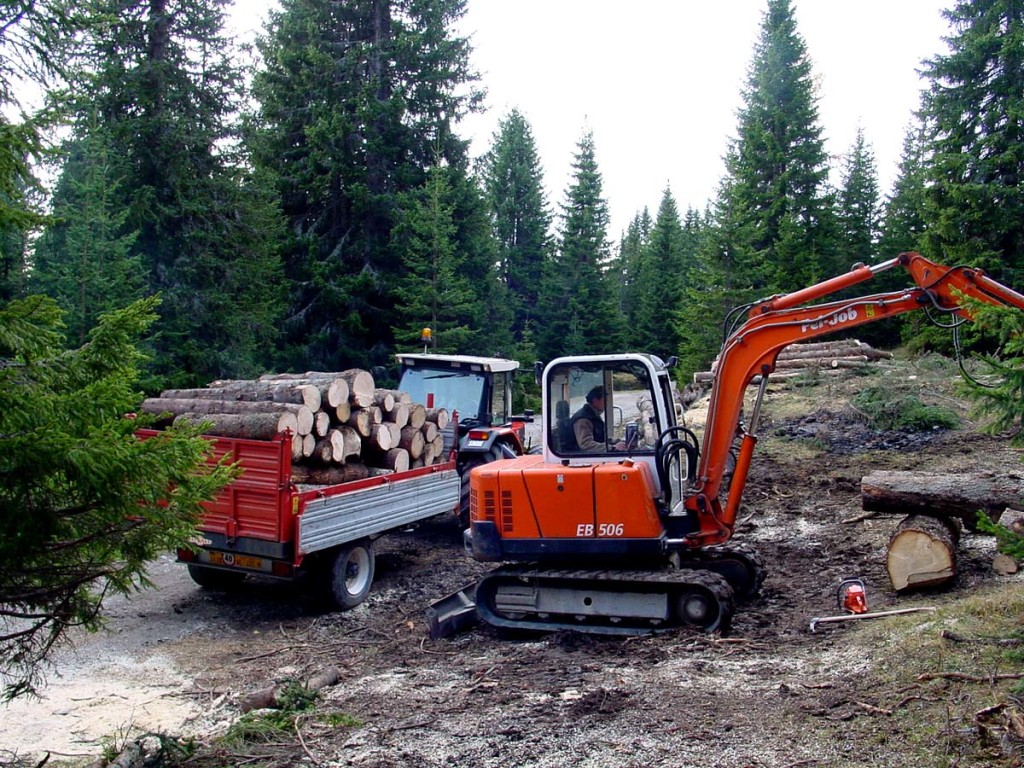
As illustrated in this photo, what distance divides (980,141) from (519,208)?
3021cm

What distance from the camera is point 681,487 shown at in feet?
26.7

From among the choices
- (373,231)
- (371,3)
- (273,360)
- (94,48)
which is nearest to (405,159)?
(373,231)

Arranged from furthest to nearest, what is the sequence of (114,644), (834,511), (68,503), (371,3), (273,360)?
(371,3)
(273,360)
(834,511)
(114,644)
(68,503)

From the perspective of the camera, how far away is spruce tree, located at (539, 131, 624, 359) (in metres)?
44.1

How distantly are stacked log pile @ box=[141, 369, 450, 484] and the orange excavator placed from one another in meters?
1.84

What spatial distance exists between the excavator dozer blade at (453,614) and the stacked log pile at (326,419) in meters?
1.90

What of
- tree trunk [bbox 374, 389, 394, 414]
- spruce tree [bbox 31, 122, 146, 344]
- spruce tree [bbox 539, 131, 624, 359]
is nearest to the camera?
tree trunk [bbox 374, 389, 394, 414]

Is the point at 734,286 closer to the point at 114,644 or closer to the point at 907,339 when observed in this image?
the point at 907,339

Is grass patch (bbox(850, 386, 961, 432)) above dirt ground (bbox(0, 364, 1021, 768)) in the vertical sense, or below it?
above

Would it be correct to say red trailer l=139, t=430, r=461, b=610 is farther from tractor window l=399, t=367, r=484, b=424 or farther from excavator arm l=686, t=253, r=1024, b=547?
excavator arm l=686, t=253, r=1024, b=547

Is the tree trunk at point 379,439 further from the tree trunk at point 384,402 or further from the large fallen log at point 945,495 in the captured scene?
the large fallen log at point 945,495

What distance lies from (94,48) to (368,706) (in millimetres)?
18997

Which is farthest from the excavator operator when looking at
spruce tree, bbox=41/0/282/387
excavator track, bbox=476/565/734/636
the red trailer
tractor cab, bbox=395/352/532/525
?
spruce tree, bbox=41/0/282/387

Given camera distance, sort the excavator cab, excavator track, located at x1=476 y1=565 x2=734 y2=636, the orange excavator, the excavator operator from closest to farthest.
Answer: excavator track, located at x1=476 y1=565 x2=734 y2=636
the orange excavator
the excavator cab
the excavator operator
